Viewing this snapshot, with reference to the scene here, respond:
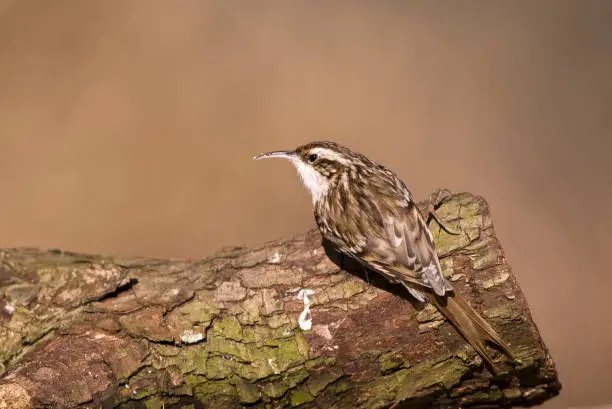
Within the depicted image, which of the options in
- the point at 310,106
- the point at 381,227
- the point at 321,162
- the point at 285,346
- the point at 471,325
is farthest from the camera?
the point at 310,106

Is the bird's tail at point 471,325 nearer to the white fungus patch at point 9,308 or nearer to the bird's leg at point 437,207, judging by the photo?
the bird's leg at point 437,207

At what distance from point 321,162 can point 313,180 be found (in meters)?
0.09

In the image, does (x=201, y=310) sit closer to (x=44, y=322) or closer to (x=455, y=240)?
(x=44, y=322)

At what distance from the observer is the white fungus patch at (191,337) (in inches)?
107

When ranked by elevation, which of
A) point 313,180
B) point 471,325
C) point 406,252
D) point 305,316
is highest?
point 313,180

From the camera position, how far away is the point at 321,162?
3.08 m

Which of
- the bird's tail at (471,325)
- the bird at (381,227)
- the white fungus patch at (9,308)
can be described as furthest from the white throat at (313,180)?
the white fungus patch at (9,308)

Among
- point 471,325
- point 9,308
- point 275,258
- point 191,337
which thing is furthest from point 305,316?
point 9,308

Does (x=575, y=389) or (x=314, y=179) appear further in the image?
(x=575, y=389)

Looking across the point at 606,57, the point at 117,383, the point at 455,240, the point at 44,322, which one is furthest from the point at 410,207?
the point at 606,57

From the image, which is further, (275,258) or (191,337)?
(275,258)

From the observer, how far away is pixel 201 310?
2.78 m

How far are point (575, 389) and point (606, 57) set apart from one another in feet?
7.38

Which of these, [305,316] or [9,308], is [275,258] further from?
[9,308]
